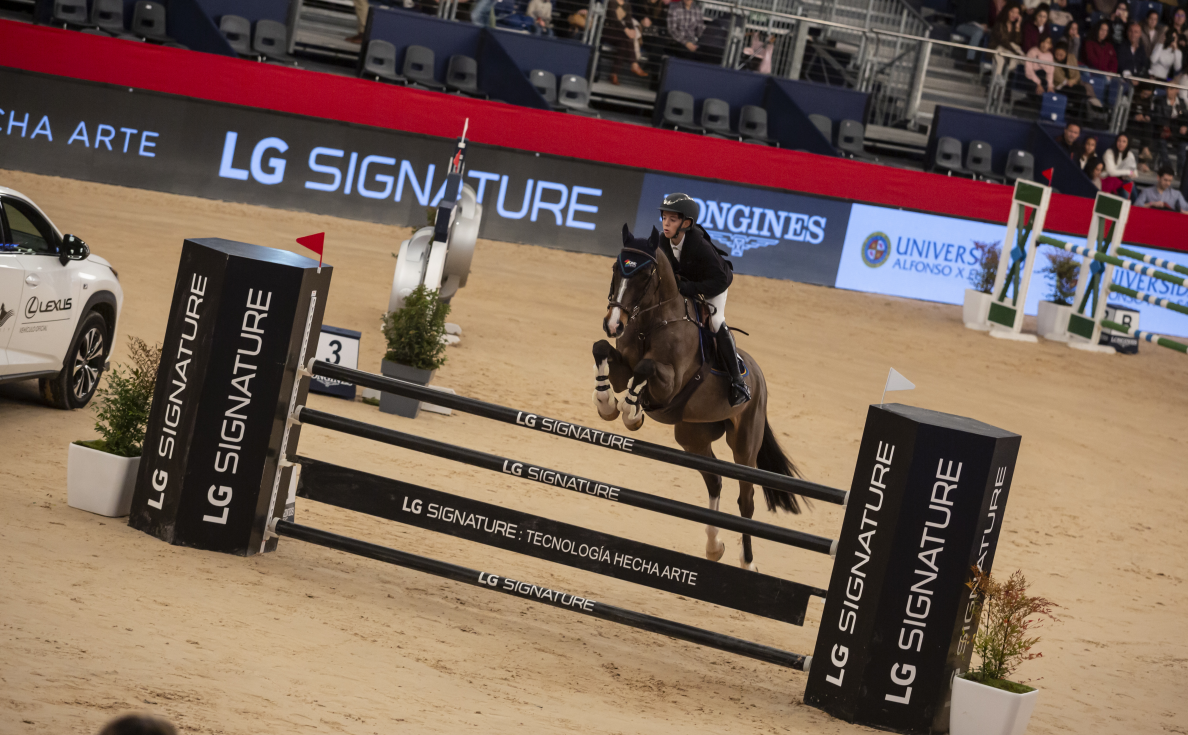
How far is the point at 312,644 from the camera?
5.20m

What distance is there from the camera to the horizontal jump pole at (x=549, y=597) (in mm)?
5703

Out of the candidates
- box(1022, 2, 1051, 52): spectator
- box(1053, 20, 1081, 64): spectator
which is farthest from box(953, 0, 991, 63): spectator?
box(1053, 20, 1081, 64): spectator

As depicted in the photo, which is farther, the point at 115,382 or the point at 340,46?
the point at 340,46

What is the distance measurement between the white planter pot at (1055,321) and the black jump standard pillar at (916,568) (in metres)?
14.4

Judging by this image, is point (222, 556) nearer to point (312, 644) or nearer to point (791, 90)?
point (312, 644)

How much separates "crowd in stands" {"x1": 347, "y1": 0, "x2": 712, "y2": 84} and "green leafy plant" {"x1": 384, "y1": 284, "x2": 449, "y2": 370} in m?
10.9

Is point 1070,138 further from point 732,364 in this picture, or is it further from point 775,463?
point 732,364

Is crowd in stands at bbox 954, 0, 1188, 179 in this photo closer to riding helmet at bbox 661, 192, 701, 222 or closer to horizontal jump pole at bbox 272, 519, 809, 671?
riding helmet at bbox 661, 192, 701, 222

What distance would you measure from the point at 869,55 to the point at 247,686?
19415 millimetres

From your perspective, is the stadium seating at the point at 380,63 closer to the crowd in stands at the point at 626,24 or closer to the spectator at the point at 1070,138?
the crowd in stands at the point at 626,24

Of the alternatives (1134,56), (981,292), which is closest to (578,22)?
(981,292)

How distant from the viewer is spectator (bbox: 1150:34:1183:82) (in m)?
23.3

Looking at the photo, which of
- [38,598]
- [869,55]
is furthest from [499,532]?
[869,55]

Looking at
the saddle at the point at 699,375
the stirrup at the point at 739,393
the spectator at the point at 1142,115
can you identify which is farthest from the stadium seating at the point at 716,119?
the stirrup at the point at 739,393
